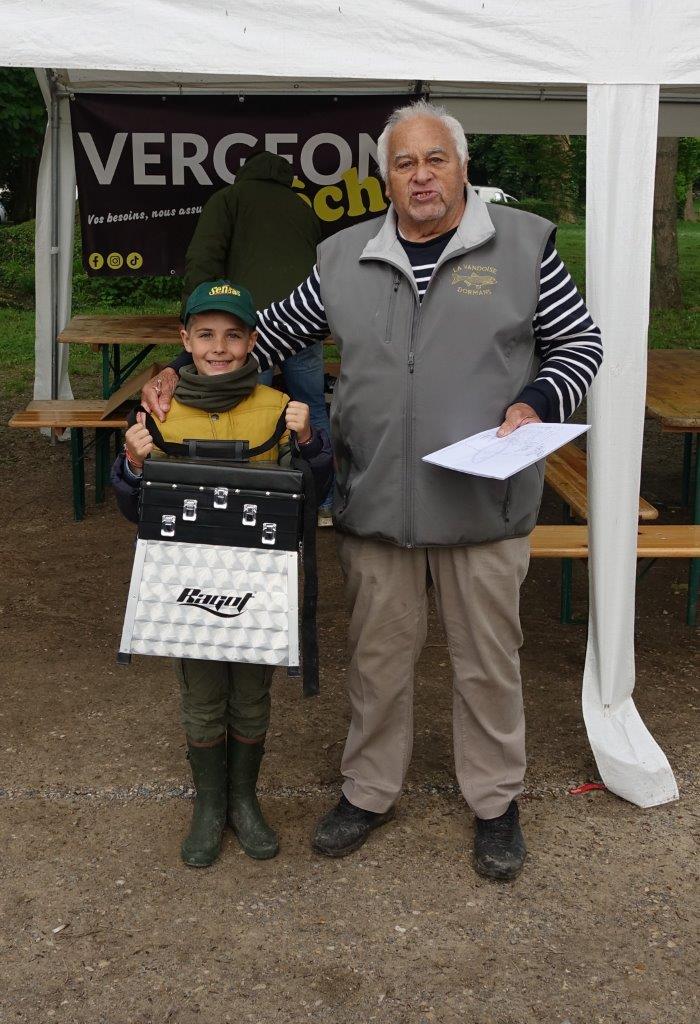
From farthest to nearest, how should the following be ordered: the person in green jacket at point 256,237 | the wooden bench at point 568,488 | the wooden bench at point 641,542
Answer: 1. the person in green jacket at point 256,237
2. the wooden bench at point 568,488
3. the wooden bench at point 641,542

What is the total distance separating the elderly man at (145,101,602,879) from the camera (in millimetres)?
2912

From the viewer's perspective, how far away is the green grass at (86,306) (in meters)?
11.3

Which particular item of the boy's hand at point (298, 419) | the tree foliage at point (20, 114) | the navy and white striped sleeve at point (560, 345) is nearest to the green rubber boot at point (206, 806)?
the boy's hand at point (298, 419)

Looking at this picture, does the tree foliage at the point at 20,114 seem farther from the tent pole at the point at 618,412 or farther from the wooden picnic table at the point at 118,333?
the tent pole at the point at 618,412

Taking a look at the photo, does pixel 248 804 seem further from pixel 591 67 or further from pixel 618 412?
pixel 591 67

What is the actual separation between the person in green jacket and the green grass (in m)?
4.47

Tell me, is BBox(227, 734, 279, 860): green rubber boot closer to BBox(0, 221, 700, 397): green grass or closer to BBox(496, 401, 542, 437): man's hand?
→ BBox(496, 401, 542, 437): man's hand

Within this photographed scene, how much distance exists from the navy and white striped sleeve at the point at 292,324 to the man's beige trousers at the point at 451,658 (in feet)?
1.86

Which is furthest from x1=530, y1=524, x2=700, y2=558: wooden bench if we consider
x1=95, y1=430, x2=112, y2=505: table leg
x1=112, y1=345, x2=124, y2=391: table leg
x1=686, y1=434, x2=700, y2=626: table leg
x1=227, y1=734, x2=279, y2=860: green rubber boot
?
x1=112, y1=345, x2=124, y2=391: table leg

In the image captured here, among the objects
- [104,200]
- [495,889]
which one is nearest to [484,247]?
[495,889]

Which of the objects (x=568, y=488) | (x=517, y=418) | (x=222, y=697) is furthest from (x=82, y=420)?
(x=517, y=418)

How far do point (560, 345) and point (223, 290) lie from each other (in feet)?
2.93

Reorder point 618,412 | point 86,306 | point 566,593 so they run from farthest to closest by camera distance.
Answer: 1. point 86,306
2. point 566,593
3. point 618,412

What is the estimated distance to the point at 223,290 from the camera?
295 cm
